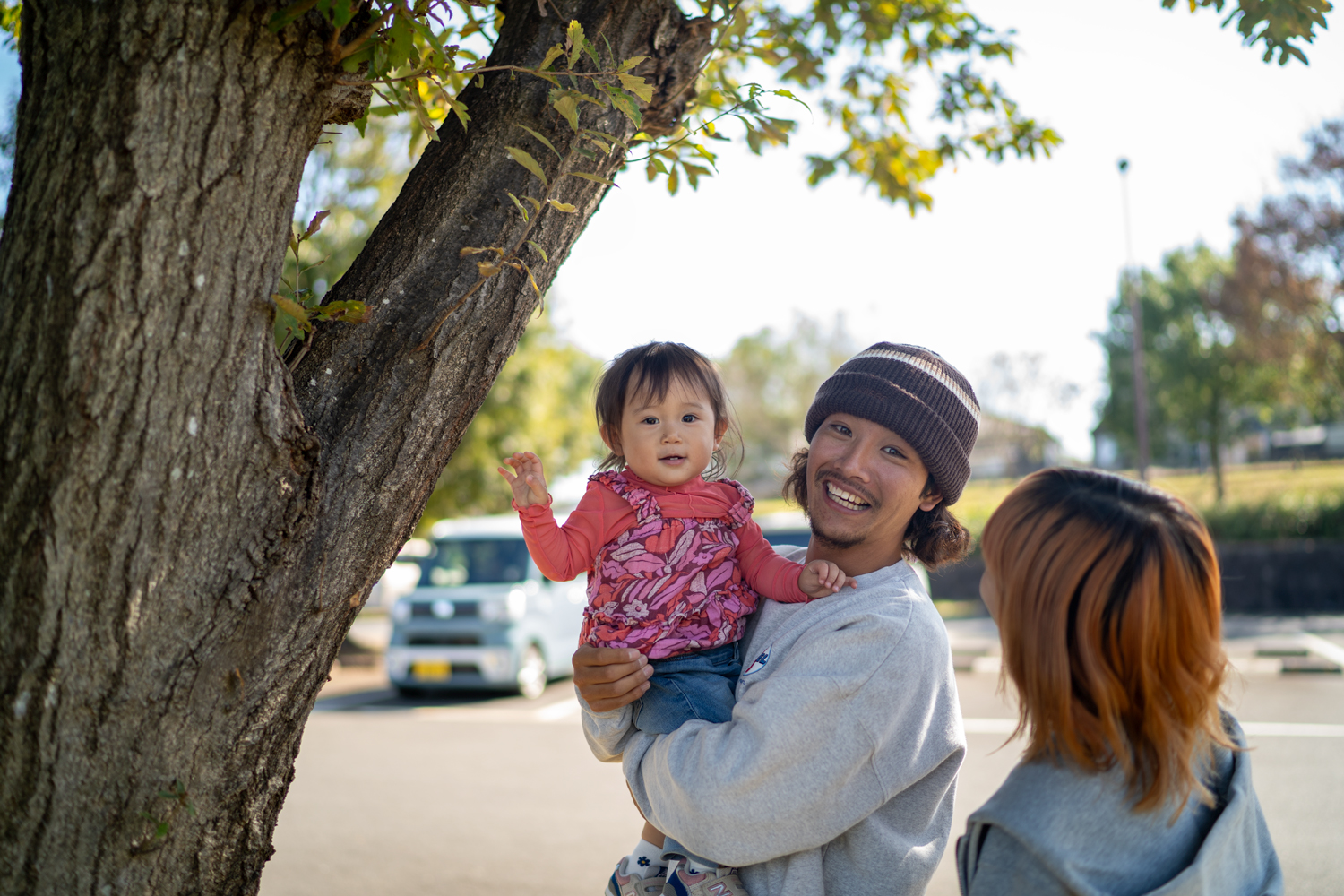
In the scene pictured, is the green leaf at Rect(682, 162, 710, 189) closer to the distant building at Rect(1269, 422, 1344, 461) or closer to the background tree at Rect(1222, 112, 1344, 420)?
the background tree at Rect(1222, 112, 1344, 420)

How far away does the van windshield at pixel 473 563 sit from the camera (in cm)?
1073

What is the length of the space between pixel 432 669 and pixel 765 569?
884cm

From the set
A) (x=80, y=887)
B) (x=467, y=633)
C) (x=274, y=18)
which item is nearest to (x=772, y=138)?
(x=274, y=18)

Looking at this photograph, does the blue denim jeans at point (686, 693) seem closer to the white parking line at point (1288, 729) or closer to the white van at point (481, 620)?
the white parking line at point (1288, 729)

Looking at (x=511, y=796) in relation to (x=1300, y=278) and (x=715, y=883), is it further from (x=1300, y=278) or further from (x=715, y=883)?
(x=1300, y=278)

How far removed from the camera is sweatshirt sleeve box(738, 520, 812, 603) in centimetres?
218

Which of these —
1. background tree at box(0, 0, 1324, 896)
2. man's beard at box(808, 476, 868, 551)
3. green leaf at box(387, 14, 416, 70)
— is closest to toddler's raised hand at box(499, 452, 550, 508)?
background tree at box(0, 0, 1324, 896)

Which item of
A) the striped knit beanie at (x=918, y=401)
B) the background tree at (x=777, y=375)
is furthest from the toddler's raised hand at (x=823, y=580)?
the background tree at (x=777, y=375)

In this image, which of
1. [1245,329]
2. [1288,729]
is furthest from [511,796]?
[1245,329]

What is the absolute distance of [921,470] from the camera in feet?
7.86

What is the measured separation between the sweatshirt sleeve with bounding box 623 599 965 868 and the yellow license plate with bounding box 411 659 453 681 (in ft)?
29.1

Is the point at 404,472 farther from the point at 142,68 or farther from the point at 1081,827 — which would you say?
the point at 1081,827

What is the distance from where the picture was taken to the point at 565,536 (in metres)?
2.27

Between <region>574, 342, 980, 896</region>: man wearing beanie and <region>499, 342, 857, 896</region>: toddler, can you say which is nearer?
<region>574, 342, 980, 896</region>: man wearing beanie
